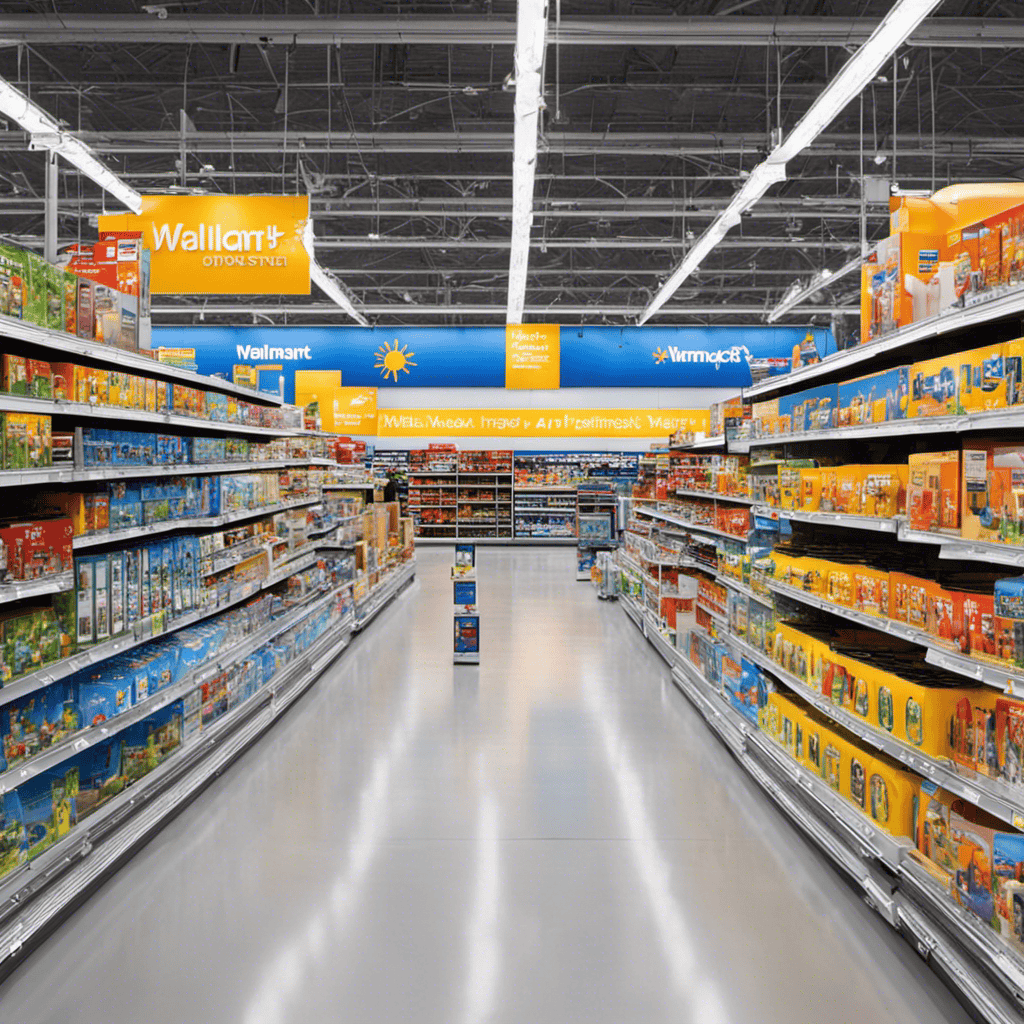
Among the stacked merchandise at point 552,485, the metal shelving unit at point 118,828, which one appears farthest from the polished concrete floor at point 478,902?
the stacked merchandise at point 552,485

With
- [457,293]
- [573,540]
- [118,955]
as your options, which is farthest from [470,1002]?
[457,293]

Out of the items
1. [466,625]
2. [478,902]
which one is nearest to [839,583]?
[478,902]

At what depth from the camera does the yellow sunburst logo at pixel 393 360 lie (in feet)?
57.7

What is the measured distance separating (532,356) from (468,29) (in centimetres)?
500

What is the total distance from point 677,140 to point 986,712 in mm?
9094

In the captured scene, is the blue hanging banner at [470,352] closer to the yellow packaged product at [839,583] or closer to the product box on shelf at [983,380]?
the yellow packaged product at [839,583]

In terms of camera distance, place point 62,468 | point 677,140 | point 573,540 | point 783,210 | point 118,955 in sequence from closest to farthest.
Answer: point 118,955 → point 62,468 → point 677,140 → point 783,210 → point 573,540

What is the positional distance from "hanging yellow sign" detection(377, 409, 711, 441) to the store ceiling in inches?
218

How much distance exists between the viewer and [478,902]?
315cm

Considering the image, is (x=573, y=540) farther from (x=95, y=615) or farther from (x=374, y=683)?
(x=95, y=615)

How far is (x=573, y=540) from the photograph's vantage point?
2008 cm

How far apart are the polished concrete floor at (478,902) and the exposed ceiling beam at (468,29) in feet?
19.6

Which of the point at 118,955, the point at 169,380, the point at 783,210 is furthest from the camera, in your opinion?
the point at 783,210

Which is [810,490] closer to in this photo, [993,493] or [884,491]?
[884,491]
